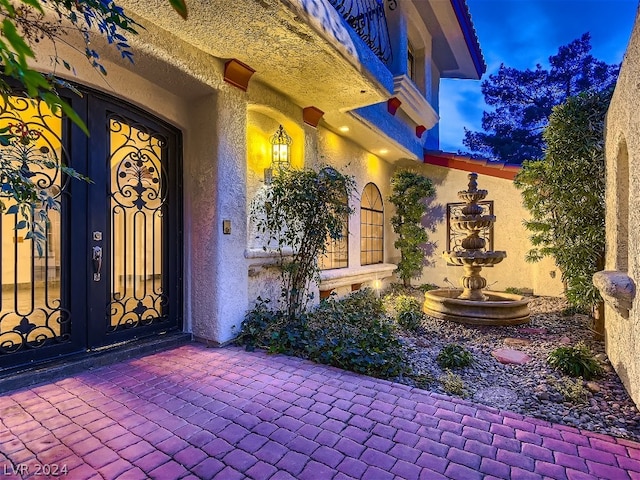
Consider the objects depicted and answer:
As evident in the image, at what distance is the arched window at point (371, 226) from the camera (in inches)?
344

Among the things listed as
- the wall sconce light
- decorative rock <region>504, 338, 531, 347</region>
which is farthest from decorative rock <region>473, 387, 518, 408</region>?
the wall sconce light

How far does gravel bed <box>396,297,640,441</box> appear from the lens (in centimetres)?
284

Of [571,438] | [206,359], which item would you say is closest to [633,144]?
[571,438]

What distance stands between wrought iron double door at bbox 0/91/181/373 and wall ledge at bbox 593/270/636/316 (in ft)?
15.7

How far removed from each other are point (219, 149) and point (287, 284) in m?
2.31

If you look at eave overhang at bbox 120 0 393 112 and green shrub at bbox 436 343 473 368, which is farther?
green shrub at bbox 436 343 473 368

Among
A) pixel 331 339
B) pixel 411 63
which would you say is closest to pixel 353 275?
pixel 331 339

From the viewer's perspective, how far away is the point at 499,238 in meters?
8.66

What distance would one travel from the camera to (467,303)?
5.87 metres

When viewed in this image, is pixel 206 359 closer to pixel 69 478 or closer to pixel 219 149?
pixel 69 478

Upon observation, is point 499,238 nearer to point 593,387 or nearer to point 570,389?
point 593,387

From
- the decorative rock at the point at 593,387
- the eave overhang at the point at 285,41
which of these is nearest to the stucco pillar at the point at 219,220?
the eave overhang at the point at 285,41

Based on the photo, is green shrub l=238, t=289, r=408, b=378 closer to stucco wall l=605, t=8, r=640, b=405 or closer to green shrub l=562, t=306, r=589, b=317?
stucco wall l=605, t=8, r=640, b=405

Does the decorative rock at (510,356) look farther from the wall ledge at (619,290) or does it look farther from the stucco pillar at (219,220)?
the stucco pillar at (219,220)
